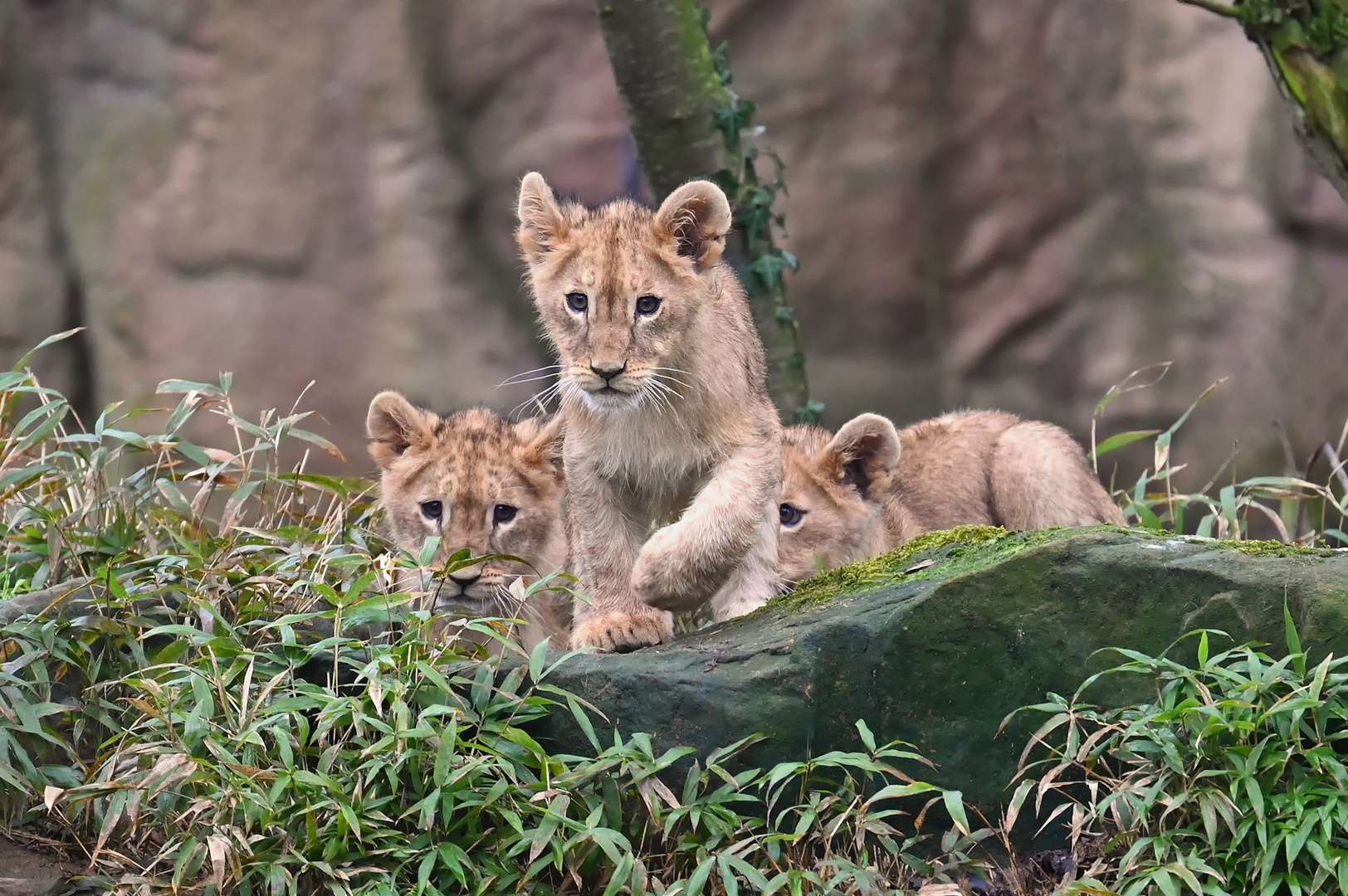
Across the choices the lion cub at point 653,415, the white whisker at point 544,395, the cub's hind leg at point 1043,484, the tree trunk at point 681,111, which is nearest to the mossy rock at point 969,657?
the lion cub at point 653,415

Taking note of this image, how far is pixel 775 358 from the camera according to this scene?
22.2 feet

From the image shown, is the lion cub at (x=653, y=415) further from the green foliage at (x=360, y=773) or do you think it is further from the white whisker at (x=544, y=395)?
the green foliage at (x=360, y=773)

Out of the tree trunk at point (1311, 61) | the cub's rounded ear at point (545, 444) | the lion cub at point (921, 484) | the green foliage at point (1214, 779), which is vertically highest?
the tree trunk at point (1311, 61)

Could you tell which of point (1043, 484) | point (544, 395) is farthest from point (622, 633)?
point (1043, 484)

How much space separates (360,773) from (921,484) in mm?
3620

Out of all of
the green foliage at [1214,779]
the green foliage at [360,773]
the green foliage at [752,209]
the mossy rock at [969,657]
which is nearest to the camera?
the green foliage at [1214,779]

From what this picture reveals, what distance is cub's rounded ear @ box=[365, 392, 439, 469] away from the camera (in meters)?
5.47

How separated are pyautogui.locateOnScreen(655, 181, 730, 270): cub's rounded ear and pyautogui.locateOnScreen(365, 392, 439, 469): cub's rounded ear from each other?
1.40 metres

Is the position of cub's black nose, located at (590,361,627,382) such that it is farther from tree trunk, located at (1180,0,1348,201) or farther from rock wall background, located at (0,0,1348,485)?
rock wall background, located at (0,0,1348,485)

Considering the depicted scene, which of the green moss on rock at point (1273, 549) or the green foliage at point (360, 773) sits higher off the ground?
the green moss on rock at point (1273, 549)

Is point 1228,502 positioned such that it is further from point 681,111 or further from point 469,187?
point 469,187

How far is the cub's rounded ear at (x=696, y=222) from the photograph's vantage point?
4570 millimetres

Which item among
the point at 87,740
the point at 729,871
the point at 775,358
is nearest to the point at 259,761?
the point at 87,740

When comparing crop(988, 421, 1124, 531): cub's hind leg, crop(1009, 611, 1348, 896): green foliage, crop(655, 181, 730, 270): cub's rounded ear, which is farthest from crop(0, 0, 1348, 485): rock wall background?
crop(1009, 611, 1348, 896): green foliage
